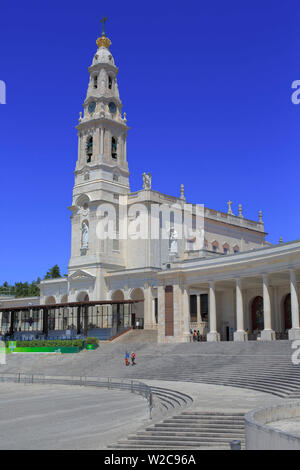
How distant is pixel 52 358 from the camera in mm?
47438

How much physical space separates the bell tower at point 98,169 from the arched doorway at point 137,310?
3.88 meters

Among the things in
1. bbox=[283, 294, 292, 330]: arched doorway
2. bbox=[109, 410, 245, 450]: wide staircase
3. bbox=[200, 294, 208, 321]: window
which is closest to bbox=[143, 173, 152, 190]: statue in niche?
bbox=[200, 294, 208, 321]: window

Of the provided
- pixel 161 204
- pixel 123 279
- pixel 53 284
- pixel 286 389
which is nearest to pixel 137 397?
pixel 286 389

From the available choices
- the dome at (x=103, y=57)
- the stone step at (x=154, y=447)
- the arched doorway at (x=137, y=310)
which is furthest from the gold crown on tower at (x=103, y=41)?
the stone step at (x=154, y=447)

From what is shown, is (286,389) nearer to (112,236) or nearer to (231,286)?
(231,286)

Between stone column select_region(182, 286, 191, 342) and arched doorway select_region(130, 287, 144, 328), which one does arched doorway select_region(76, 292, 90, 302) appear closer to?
arched doorway select_region(130, 287, 144, 328)

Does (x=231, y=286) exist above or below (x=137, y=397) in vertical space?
above

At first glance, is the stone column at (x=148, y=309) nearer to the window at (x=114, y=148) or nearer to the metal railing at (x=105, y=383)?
the metal railing at (x=105, y=383)

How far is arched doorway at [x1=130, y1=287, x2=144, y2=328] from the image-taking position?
60.8 metres

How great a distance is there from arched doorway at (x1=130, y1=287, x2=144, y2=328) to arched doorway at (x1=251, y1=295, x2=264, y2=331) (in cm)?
1420

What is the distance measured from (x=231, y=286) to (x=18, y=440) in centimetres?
3442

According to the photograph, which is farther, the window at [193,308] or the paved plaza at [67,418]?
the window at [193,308]

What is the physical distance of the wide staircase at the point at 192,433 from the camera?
15.3 m

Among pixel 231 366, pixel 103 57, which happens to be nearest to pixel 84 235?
pixel 103 57
